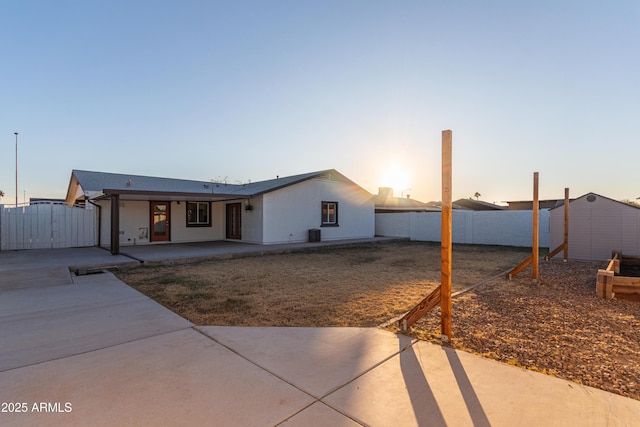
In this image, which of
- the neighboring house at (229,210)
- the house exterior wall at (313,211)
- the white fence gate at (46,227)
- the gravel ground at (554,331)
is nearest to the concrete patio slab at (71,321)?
the gravel ground at (554,331)

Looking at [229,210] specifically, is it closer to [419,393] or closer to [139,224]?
[139,224]

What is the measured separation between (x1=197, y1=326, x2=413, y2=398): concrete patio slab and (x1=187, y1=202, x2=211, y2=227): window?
12890 mm

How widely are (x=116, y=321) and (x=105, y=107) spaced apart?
11.7 meters

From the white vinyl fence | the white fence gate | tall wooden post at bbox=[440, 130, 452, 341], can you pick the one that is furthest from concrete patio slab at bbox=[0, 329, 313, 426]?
the white vinyl fence

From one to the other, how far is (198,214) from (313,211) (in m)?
6.10

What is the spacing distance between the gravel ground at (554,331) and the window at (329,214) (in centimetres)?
1130

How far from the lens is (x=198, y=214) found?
1603 centimetres

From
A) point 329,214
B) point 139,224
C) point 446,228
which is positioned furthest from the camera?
point 329,214

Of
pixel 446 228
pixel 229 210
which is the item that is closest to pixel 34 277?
pixel 446 228

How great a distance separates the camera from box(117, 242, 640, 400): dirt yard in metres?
3.21

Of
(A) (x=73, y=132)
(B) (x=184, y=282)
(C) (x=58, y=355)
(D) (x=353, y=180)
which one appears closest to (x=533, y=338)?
(C) (x=58, y=355)

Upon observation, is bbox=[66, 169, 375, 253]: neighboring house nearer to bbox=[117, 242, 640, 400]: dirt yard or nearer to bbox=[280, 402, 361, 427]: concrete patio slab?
bbox=[117, 242, 640, 400]: dirt yard

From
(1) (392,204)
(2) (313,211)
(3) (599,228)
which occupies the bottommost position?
(3) (599,228)

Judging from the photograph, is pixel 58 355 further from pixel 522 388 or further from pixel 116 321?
pixel 522 388
